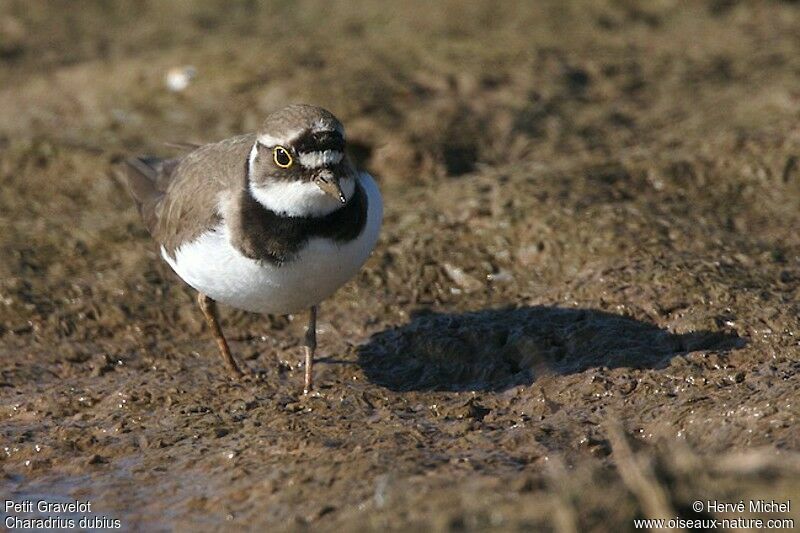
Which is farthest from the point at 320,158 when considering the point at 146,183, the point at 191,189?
the point at 146,183

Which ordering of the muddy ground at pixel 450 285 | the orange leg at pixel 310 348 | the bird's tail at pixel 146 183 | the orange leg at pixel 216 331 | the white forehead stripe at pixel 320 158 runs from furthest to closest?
the bird's tail at pixel 146 183 < the orange leg at pixel 216 331 < the orange leg at pixel 310 348 < the white forehead stripe at pixel 320 158 < the muddy ground at pixel 450 285

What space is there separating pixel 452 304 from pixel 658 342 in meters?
1.53

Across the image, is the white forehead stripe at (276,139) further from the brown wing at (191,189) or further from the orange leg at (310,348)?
the orange leg at (310,348)

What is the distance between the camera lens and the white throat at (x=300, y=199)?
6.44 metres

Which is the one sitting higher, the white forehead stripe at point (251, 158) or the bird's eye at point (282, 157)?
the white forehead stripe at point (251, 158)

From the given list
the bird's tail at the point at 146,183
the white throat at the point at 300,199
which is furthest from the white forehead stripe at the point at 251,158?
the bird's tail at the point at 146,183

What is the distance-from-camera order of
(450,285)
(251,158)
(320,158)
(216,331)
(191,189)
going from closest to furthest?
(320,158)
(251,158)
(191,189)
(216,331)
(450,285)

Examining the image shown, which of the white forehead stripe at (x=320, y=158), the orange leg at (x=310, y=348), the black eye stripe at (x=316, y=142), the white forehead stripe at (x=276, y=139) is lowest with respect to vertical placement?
the orange leg at (x=310, y=348)

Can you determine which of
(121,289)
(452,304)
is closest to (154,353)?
(121,289)

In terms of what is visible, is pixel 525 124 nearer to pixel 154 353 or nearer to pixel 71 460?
pixel 154 353

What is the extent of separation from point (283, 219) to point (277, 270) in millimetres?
281

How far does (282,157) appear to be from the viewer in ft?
21.4

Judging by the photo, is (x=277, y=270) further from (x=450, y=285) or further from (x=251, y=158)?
(x=450, y=285)

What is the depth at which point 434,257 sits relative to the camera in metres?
8.54
